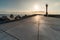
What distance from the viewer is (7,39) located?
4543 millimetres

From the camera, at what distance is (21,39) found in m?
4.48

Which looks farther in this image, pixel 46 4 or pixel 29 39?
pixel 46 4

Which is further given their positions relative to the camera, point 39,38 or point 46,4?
point 46,4

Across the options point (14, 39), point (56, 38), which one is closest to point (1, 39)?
point (14, 39)

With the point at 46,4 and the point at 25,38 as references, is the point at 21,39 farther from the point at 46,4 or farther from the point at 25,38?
the point at 46,4

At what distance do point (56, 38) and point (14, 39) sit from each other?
5.54ft

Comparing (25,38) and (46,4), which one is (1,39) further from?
(46,4)

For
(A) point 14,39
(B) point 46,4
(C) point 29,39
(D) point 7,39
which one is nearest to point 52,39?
(C) point 29,39

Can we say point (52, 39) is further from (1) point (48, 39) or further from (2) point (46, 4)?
(2) point (46, 4)

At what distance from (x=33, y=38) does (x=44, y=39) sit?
44 centimetres

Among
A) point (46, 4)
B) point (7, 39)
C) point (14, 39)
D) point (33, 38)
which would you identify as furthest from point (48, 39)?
point (46, 4)

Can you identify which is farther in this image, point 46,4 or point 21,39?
point 46,4

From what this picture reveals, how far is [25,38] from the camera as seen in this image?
4.63 m

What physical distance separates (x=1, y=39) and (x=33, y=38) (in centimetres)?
126
